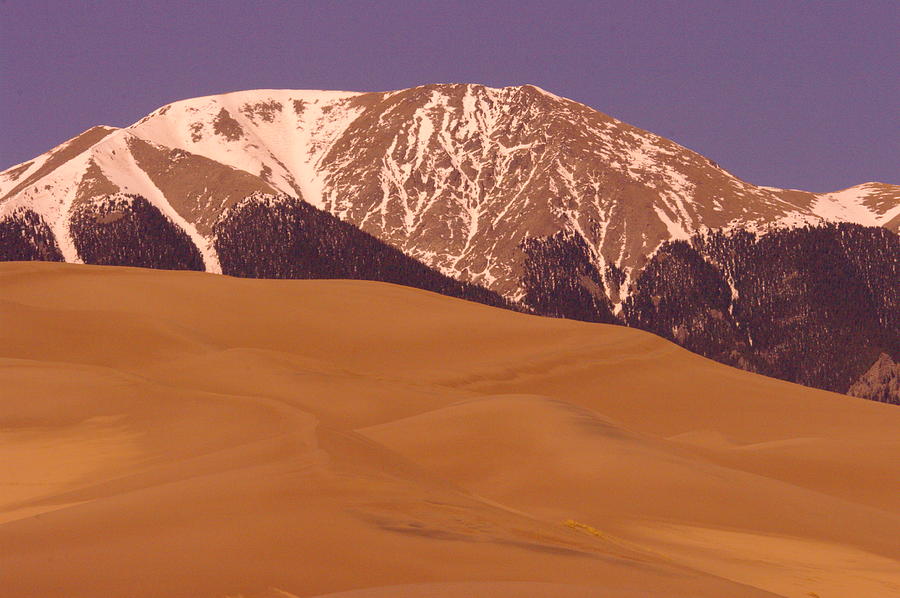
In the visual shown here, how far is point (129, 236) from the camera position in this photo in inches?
7298

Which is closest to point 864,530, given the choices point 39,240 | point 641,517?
point 641,517

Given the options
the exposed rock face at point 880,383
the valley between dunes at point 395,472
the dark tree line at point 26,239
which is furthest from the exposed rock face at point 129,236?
the valley between dunes at point 395,472

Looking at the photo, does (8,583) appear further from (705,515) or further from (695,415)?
(695,415)

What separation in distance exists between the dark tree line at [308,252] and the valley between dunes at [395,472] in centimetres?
12602

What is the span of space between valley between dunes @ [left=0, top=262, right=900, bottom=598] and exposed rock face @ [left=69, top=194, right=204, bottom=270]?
412 feet

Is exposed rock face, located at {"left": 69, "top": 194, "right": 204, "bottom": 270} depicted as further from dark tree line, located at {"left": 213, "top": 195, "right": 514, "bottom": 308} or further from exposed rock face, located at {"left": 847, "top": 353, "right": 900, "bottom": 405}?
exposed rock face, located at {"left": 847, "top": 353, "right": 900, "bottom": 405}

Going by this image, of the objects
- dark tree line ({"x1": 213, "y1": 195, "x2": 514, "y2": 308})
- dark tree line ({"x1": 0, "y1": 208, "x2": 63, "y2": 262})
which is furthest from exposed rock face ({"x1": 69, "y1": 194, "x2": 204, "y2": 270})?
dark tree line ({"x1": 213, "y1": 195, "x2": 514, "y2": 308})

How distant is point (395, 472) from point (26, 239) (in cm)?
16917

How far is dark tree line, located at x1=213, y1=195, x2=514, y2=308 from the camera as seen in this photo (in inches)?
7279

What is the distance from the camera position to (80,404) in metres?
26.4

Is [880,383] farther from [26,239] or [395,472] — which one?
[395,472]

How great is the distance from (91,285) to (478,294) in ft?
439

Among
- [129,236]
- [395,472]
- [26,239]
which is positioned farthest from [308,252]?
[395,472]

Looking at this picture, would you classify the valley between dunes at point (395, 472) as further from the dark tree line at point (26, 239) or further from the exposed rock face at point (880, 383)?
the exposed rock face at point (880, 383)
